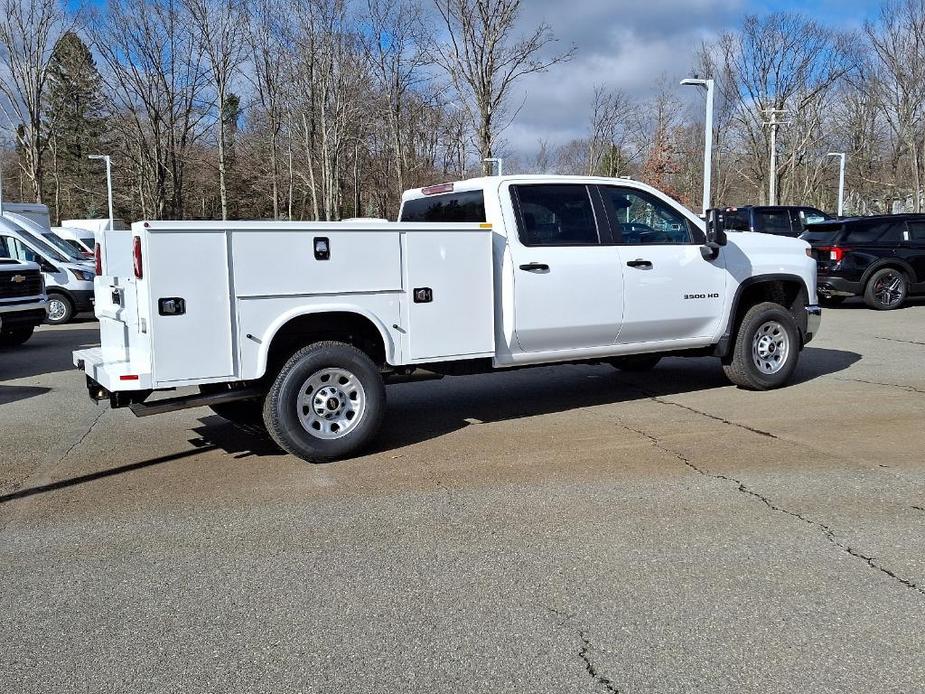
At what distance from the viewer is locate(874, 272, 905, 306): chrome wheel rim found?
17.2 metres

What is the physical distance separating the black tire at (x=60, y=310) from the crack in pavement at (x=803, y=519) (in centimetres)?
1483

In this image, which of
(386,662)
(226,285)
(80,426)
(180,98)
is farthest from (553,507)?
(180,98)

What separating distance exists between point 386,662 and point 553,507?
2036mm

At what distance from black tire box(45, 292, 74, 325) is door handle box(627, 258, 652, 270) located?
14230 millimetres

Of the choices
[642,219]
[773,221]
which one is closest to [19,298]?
[642,219]

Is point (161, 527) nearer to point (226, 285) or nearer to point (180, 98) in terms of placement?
point (226, 285)

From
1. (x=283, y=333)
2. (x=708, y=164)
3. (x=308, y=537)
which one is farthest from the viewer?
(x=708, y=164)

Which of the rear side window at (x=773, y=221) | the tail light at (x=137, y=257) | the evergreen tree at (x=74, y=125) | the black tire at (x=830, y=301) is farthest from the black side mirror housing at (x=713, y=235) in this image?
the evergreen tree at (x=74, y=125)

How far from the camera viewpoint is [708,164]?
2598 cm

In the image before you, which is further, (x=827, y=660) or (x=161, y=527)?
(x=161, y=527)

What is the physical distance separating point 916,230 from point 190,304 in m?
16.0

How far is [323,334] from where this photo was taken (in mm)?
6539

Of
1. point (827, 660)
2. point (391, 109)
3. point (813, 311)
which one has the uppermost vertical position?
point (391, 109)

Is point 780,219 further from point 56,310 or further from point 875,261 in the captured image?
point 56,310
